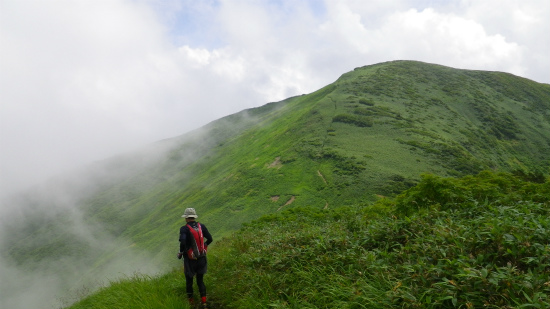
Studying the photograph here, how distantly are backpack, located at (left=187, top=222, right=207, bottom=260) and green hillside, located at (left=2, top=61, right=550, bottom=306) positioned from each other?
1896 centimetres

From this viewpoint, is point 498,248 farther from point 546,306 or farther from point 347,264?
point 347,264

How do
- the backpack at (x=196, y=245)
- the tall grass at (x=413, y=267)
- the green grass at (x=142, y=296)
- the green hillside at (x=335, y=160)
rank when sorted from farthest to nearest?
the green hillside at (x=335, y=160) → the backpack at (x=196, y=245) → the green grass at (x=142, y=296) → the tall grass at (x=413, y=267)

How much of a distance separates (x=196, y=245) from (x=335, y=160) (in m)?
44.7

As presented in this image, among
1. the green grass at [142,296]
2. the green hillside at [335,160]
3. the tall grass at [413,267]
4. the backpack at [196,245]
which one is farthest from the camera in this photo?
the green hillside at [335,160]

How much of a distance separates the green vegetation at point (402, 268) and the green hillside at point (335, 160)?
18312mm

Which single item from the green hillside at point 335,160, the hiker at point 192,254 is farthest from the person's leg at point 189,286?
the green hillside at point 335,160

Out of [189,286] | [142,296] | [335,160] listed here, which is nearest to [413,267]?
[189,286]

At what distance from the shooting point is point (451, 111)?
88375 millimetres

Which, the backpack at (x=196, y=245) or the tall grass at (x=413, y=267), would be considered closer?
the tall grass at (x=413, y=267)

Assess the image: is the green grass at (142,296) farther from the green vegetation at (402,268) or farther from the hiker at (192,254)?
the hiker at (192,254)

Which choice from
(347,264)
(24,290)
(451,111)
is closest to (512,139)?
(451,111)

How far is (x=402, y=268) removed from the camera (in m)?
6.43

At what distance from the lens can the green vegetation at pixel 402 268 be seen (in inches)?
193

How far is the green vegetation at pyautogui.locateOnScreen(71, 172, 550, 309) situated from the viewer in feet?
16.1
